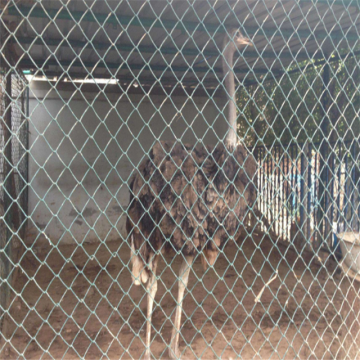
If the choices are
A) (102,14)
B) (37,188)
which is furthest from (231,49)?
(37,188)

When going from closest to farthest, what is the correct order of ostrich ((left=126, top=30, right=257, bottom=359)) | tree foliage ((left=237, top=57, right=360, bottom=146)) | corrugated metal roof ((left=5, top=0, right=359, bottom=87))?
ostrich ((left=126, top=30, right=257, bottom=359)) → corrugated metal roof ((left=5, top=0, right=359, bottom=87)) → tree foliage ((left=237, top=57, right=360, bottom=146))

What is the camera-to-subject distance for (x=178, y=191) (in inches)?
110

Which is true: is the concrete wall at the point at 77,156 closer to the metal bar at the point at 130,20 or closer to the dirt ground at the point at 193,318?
the dirt ground at the point at 193,318

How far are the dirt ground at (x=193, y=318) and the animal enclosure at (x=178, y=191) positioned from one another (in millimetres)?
21

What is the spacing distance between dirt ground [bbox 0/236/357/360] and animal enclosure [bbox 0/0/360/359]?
0.07ft

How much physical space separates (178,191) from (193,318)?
170 cm

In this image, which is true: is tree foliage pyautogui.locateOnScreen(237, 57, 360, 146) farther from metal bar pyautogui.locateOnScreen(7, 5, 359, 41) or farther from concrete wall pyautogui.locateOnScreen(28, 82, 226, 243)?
concrete wall pyautogui.locateOnScreen(28, 82, 226, 243)

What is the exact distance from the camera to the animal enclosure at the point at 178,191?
252cm

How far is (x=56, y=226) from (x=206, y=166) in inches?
178

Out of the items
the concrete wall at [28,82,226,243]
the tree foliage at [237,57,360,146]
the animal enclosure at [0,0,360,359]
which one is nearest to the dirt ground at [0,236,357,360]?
the animal enclosure at [0,0,360,359]

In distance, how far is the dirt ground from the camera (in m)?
2.80

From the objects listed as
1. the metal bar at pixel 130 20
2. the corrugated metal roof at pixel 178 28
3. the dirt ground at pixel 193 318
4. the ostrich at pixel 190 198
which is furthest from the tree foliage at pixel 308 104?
the dirt ground at pixel 193 318

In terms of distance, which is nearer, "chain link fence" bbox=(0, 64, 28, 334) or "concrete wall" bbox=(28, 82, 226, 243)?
"chain link fence" bbox=(0, 64, 28, 334)

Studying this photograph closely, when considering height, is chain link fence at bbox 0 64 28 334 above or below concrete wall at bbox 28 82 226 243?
above
